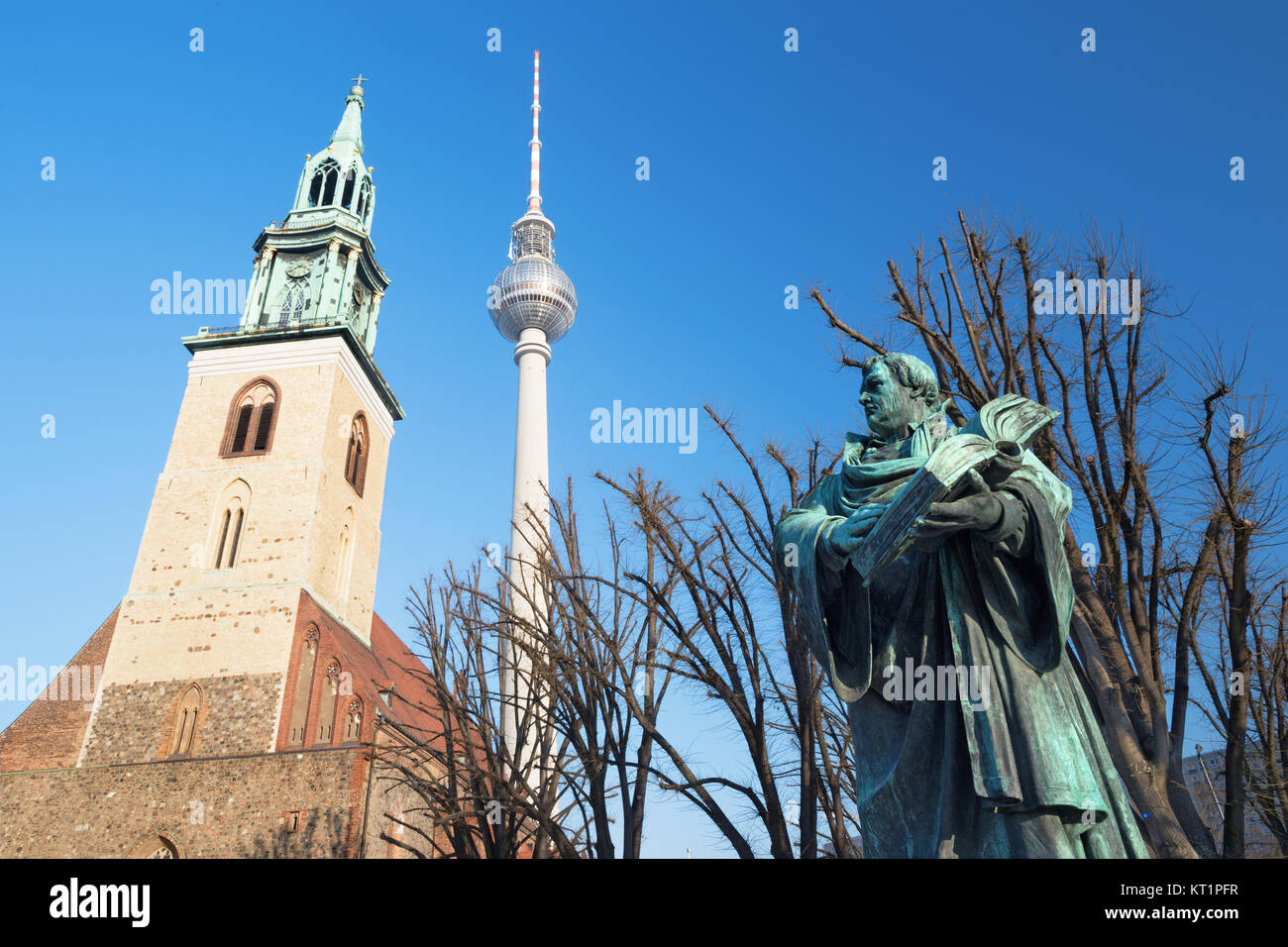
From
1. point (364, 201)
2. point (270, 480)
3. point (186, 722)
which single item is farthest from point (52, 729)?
point (364, 201)

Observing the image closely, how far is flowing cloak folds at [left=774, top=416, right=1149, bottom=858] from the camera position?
2.55 meters

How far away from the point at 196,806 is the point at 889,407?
29.4m

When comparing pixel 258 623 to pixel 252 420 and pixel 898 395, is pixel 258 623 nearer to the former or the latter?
pixel 252 420

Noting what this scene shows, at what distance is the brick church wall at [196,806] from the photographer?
26.3 m

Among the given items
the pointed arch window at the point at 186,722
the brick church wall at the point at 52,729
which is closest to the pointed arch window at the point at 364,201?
the brick church wall at the point at 52,729

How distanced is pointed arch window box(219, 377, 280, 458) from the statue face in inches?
1455

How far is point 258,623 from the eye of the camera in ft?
109

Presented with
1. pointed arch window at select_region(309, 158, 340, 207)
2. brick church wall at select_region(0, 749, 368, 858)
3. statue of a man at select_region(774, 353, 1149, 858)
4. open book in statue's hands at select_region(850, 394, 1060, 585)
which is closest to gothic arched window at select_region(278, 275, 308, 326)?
pointed arch window at select_region(309, 158, 340, 207)

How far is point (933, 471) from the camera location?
8.10 ft

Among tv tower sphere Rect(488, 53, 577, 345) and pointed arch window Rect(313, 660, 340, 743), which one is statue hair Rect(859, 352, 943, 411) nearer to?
pointed arch window Rect(313, 660, 340, 743)

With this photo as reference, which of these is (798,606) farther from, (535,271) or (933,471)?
(535,271)

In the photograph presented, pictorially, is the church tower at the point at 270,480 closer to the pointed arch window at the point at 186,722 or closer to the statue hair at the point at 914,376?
the pointed arch window at the point at 186,722

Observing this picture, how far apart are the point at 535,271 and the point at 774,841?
180 feet

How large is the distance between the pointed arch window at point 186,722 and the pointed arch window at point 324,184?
23562 mm
